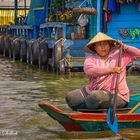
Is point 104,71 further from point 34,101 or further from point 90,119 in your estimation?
point 34,101

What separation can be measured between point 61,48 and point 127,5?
2.82 metres

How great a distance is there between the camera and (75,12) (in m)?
16.6

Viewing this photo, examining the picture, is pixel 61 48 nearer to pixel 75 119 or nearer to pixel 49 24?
pixel 49 24

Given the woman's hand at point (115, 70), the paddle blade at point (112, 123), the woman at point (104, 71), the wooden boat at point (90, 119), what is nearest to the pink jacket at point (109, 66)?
the woman at point (104, 71)

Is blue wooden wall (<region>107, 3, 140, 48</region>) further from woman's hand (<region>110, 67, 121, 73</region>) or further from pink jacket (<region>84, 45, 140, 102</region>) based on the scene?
woman's hand (<region>110, 67, 121, 73</region>)

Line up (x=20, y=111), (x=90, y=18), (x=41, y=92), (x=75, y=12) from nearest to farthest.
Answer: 1. (x=20, y=111)
2. (x=41, y=92)
3. (x=75, y=12)
4. (x=90, y=18)

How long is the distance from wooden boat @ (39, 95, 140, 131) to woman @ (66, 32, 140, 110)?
0.62 feet

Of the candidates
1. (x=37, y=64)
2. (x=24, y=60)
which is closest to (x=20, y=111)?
(x=37, y=64)

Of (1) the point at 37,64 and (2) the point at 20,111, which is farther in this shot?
(1) the point at 37,64

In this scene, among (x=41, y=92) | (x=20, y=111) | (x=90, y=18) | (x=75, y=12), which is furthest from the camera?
Answer: (x=90, y=18)

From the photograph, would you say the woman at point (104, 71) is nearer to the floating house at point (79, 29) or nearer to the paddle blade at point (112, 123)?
the paddle blade at point (112, 123)

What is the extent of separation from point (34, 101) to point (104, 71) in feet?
12.4

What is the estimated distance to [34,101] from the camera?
36.5 feet

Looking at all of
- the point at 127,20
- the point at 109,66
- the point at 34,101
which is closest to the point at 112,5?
the point at 127,20
